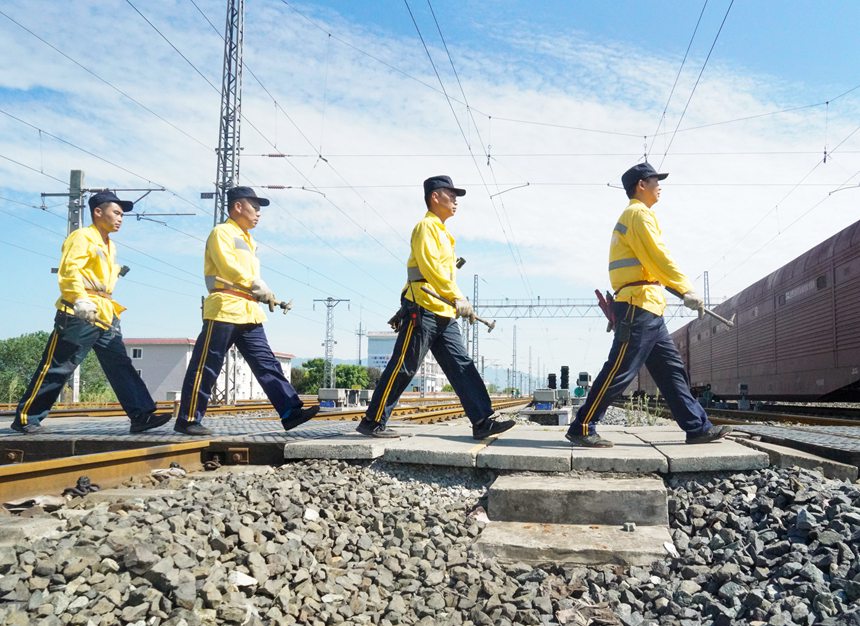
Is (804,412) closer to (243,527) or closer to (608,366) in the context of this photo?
(608,366)

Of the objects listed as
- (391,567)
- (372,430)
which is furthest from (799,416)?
(391,567)

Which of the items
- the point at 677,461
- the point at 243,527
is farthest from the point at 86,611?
the point at 677,461

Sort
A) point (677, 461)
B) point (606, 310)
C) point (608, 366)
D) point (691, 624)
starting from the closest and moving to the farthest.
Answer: point (691, 624) → point (677, 461) → point (608, 366) → point (606, 310)

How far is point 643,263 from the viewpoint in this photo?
16.7 ft

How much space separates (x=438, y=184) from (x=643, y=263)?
1.71 meters

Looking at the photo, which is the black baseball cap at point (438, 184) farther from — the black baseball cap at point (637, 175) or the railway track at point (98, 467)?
the railway track at point (98, 467)

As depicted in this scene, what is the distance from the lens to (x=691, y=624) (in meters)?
2.72

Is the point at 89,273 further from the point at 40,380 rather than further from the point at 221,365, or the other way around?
the point at 221,365

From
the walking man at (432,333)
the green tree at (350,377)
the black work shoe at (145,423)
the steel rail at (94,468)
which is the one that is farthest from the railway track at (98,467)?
the green tree at (350,377)

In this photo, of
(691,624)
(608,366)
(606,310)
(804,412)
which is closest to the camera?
(691,624)

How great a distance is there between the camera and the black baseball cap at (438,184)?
5.65 metres

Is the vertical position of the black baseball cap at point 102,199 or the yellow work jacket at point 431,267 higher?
the black baseball cap at point 102,199

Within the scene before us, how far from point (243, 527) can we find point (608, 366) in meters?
2.85

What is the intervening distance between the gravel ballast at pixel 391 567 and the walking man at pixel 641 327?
3.32 feet
